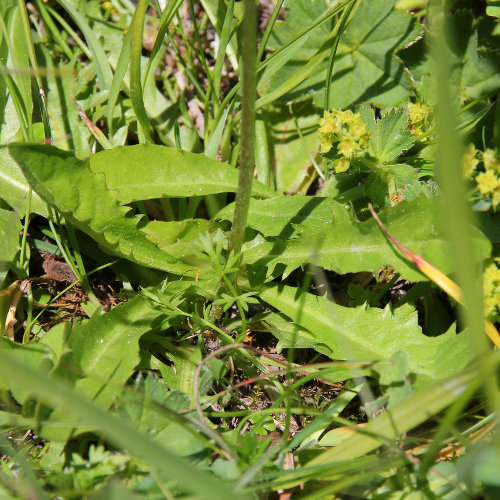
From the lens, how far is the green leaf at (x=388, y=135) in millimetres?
2057

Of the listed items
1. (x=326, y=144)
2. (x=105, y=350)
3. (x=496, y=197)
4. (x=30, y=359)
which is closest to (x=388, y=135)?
(x=326, y=144)

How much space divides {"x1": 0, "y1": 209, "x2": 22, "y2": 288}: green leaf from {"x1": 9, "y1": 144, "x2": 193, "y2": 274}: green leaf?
25 centimetres

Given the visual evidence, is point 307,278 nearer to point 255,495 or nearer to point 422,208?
point 422,208

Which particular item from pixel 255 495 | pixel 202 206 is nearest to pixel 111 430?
pixel 255 495

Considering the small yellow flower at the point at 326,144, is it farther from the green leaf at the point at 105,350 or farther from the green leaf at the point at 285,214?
the green leaf at the point at 105,350

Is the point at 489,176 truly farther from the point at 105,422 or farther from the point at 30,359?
the point at 30,359

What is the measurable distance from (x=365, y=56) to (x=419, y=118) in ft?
2.01

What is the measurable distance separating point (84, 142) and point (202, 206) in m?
0.63

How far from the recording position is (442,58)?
829 mm

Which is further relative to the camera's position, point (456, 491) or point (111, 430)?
point (456, 491)

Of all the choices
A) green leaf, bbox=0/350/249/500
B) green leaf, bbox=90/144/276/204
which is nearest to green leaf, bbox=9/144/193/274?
green leaf, bbox=90/144/276/204

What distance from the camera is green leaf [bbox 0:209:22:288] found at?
2.03 metres

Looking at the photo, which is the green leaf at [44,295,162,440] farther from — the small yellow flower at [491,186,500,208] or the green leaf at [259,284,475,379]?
the small yellow flower at [491,186,500,208]

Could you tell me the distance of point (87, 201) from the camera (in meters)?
1.99
